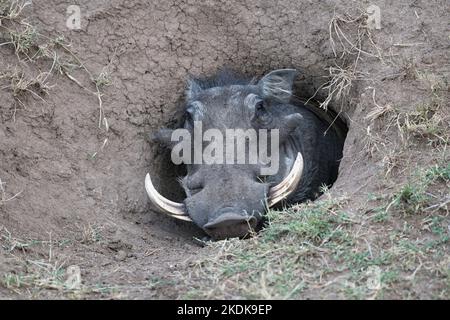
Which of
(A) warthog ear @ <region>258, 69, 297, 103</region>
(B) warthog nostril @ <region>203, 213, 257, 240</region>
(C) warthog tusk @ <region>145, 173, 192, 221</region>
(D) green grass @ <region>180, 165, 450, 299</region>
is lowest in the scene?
(C) warthog tusk @ <region>145, 173, 192, 221</region>

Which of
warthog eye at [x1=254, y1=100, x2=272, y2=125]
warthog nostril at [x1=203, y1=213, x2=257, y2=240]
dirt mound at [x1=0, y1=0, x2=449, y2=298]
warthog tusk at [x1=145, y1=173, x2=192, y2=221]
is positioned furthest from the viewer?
warthog eye at [x1=254, y1=100, x2=272, y2=125]

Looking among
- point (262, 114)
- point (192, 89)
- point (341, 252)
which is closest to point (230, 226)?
point (341, 252)

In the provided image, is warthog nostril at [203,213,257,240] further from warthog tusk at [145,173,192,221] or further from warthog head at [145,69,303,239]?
warthog tusk at [145,173,192,221]

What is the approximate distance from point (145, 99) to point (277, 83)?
3.02 ft

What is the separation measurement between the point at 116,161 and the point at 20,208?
840mm

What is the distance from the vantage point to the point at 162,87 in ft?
17.7

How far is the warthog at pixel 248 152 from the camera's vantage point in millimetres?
4332

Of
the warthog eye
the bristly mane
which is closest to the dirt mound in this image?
the bristly mane

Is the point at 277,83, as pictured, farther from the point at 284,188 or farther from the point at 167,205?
the point at 167,205

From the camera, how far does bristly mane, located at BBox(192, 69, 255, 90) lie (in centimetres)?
542

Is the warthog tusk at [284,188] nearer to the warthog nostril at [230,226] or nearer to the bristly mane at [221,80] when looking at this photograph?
the warthog nostril at [230,226]

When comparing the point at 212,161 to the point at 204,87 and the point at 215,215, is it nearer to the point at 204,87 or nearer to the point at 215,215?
the point at 215,215

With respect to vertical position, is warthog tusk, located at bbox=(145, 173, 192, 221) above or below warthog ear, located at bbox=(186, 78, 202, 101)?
below
